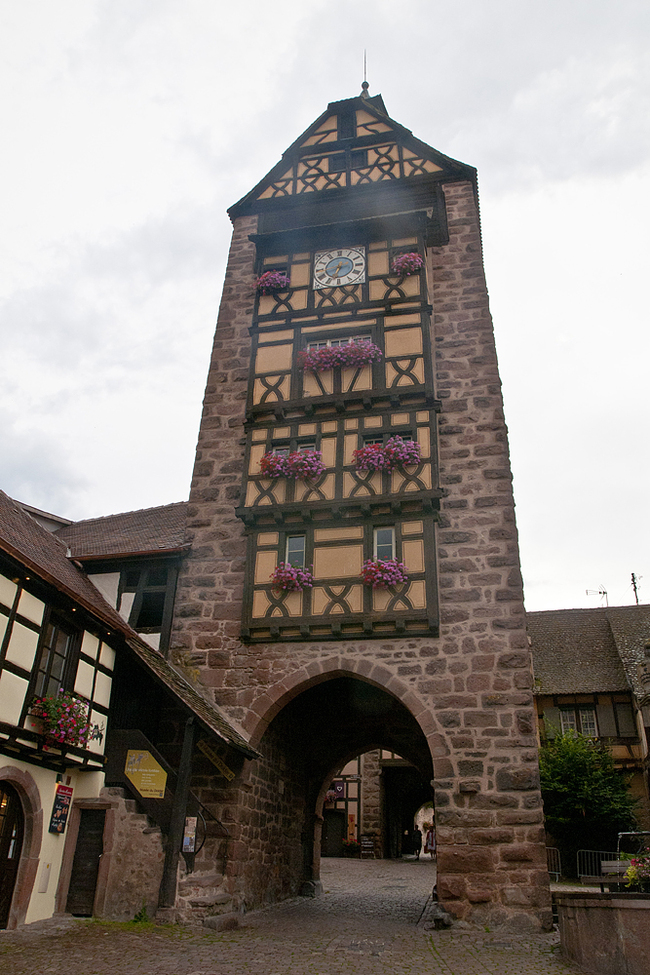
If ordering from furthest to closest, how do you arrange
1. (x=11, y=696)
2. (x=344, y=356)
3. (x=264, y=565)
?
(x=344, y=356) → (x=264, y=565) → (x=11, y=696)

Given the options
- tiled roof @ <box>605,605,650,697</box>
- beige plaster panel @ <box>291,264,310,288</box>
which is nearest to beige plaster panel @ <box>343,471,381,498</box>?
beige plaster panel @ <box>291,264,310,288</box>

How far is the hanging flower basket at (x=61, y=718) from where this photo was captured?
29.1 ft

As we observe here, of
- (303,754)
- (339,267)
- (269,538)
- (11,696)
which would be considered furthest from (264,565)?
(339,267)

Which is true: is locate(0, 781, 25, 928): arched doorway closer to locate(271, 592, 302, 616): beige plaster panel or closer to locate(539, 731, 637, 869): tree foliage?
locate(271, 592, 302, 616): beige plaster panel

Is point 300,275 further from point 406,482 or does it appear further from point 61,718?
point 61,718

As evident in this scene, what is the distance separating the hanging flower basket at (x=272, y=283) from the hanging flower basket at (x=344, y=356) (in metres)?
1.92

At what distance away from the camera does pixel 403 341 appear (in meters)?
13.4

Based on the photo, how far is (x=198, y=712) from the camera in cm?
1018

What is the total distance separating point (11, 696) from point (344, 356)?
7510 millimetres

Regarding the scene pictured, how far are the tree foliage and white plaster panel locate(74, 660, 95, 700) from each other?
15.0m

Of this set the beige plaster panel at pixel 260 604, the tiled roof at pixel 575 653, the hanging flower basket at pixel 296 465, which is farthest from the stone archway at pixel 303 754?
the tiled roof at pixel 575 653

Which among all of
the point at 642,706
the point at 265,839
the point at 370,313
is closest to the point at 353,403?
the point at 370,313

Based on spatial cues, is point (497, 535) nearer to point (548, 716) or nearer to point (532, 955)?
point (532, 955)

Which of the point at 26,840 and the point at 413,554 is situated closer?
the point at 26,840
